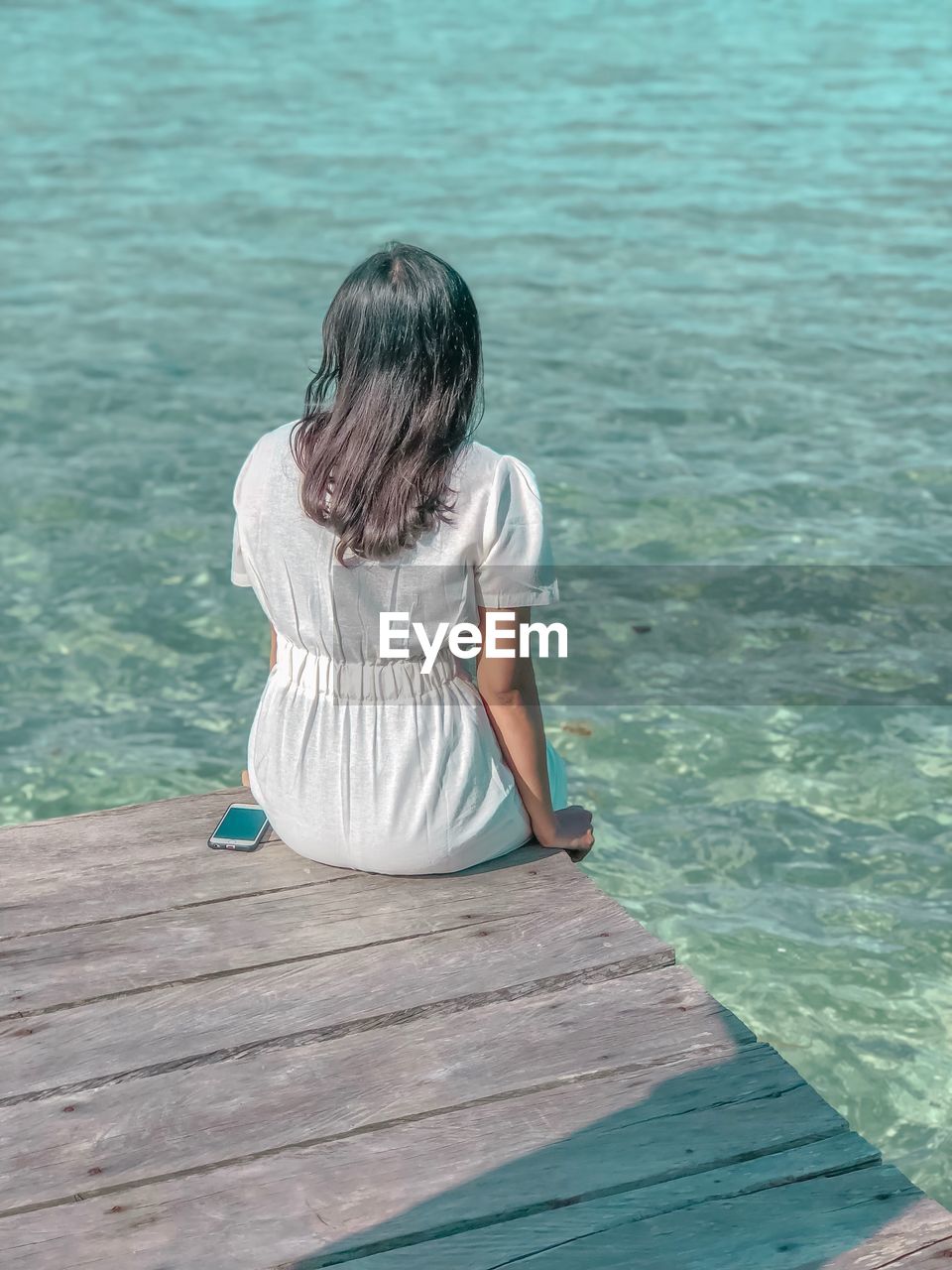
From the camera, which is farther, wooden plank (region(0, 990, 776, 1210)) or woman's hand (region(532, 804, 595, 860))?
woman's hand (region(532, 804, 595, 860))

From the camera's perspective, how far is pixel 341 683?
3350 mm

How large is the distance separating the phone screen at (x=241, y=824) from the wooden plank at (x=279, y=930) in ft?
0.38

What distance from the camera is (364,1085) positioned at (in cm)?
278

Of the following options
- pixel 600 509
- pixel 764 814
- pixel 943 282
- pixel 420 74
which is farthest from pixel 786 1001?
pixel 420 74

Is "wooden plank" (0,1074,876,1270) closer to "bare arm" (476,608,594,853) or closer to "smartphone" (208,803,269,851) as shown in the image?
"bare arm" (476,608,594,853)

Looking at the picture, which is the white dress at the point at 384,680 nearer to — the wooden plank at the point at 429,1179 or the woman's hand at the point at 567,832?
the woman's hand at the point at 567,832

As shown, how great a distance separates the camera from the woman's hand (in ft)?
11.7

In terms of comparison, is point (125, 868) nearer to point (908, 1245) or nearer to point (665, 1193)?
point (665, 1193)

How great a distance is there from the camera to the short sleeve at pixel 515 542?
10.2ft

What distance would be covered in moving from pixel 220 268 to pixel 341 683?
785cm

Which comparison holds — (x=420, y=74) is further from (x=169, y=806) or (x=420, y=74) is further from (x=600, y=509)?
(x=169, y=806)

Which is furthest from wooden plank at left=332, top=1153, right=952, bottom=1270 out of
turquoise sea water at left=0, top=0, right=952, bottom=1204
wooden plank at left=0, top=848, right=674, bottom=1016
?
turquoise sea water at left=0, top=0, right=952, bottom=1204

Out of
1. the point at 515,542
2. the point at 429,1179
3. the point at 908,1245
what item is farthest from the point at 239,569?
the point at 908,1245

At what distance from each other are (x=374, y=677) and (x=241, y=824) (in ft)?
1.98
